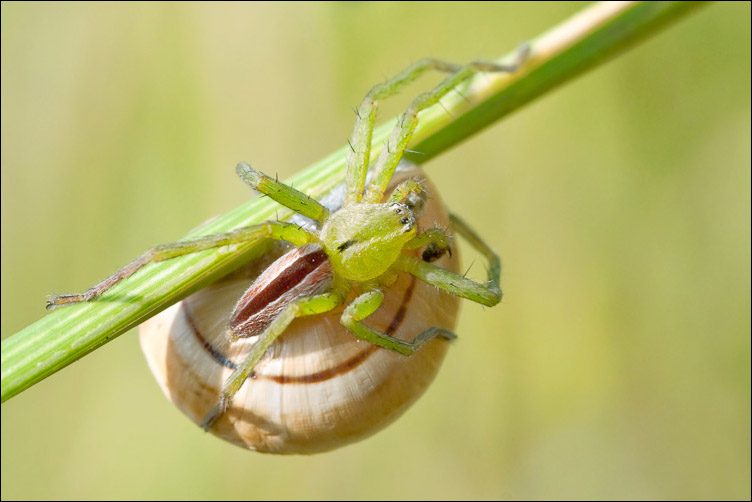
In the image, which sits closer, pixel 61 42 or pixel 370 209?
pixel 370 209

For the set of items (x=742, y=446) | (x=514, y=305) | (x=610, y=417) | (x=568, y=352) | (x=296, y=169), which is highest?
(x=296, y=169)

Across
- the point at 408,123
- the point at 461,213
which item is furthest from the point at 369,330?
the point at 461,213

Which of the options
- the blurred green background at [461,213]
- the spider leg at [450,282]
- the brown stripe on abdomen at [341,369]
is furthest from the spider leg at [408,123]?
the blurred green background at [461,213]

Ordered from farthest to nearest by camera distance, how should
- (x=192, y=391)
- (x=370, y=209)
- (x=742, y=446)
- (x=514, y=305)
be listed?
(x=514, y=305)
(x=742, y=446)
(x=370, y=209)
(x=192, y=391)

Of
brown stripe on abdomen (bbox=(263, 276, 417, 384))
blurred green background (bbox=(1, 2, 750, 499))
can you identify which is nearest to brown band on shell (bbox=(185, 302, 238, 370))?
brown stripe on abdomen (bbox=(263, 276, 417, 384))

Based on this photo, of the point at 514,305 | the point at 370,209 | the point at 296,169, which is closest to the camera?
the point at 370,209

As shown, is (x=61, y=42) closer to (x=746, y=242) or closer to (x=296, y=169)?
(x=296, y=169)

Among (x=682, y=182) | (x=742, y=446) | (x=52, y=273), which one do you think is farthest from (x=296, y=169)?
(x=742, y=446)
